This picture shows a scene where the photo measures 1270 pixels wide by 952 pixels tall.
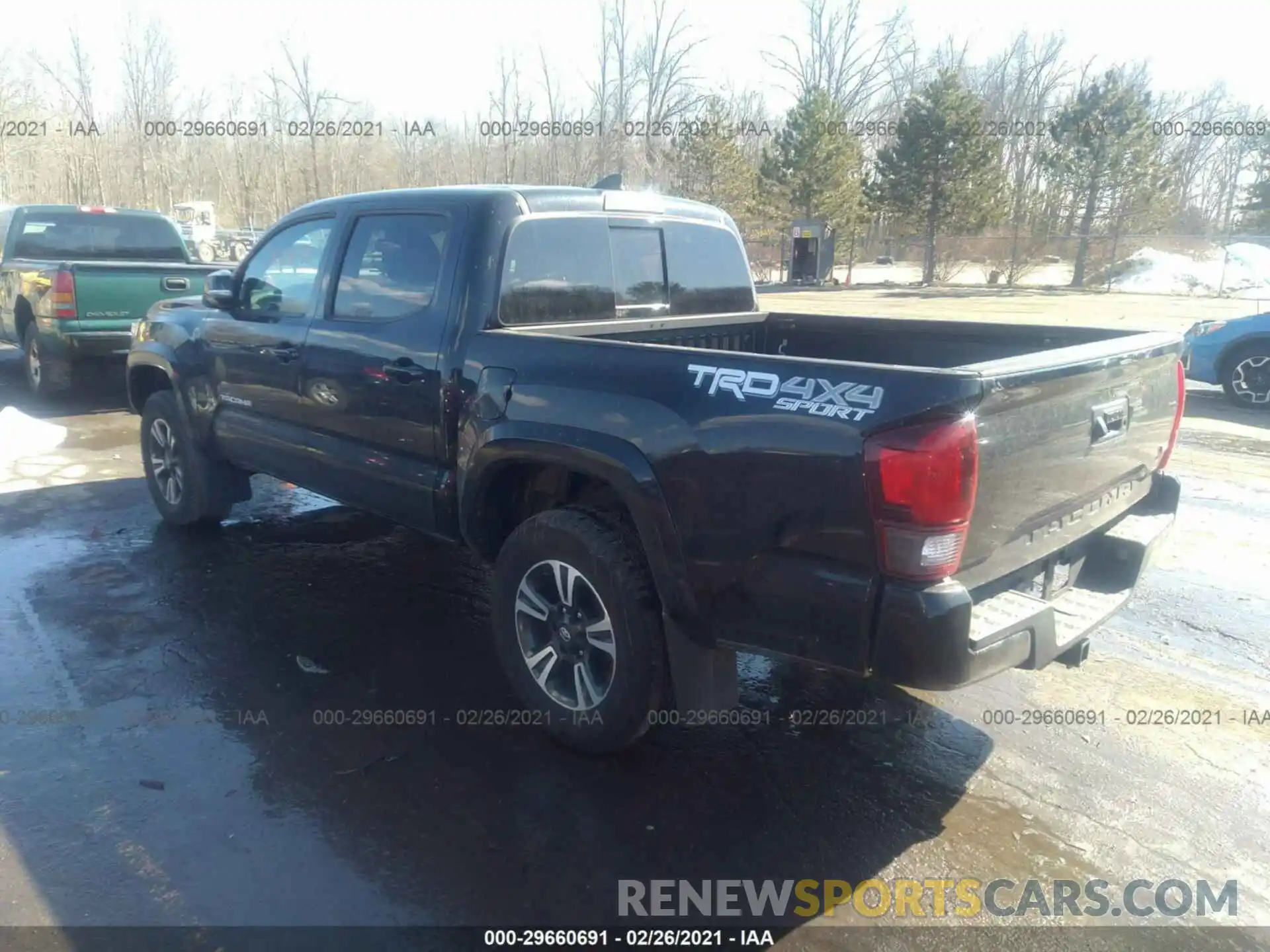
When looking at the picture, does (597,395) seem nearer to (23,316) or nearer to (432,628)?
(432,628)

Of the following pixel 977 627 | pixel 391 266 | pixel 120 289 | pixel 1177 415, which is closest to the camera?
pixel 977 627

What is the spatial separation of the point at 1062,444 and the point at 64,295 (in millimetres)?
9473

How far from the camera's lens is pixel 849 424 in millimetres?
2604

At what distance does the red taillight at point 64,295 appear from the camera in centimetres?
927

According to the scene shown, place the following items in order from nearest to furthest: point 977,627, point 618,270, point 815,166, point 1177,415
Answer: point 977,627 < point 1177,415 < point 618,270 < point 815,166

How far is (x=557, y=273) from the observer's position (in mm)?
4102

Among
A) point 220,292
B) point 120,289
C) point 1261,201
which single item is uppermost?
point 1261,201

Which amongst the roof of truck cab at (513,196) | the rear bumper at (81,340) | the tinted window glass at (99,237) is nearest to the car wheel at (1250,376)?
the roof of truck cab at (513,196)

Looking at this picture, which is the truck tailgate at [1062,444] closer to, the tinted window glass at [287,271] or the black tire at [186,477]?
the tinted window glass at [287,271]

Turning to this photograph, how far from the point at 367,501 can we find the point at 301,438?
1.99 ft

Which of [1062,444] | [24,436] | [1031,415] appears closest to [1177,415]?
[1062,444]

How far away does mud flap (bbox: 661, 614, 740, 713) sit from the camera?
316cm

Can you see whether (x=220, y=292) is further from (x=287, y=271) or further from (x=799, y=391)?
(x=799, y=391)

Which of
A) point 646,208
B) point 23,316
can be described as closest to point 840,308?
point 23,316
